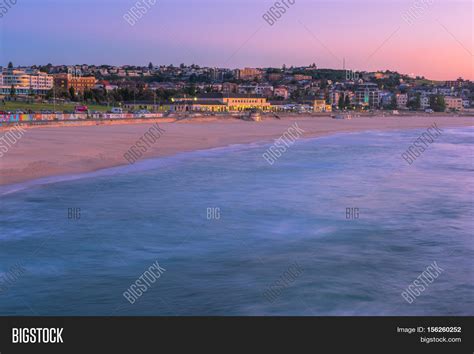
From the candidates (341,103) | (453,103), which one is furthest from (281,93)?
(453,103)

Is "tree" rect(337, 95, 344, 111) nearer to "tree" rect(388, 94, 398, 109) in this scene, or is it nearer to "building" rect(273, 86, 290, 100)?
"tree" rect(388, 94, 398, 109)

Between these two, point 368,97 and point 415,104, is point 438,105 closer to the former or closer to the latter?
point 415,104

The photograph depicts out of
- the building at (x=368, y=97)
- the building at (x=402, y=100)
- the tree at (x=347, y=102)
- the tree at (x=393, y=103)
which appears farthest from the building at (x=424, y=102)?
the tree at (x=347, y=102)

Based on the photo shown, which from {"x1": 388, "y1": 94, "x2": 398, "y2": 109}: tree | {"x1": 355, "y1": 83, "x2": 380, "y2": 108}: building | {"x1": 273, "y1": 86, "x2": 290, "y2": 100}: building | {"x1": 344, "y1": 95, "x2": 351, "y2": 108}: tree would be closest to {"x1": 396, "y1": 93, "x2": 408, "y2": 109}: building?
{"x1": 388, "y1": 94, "x2": 398, "y2": 109}: tree

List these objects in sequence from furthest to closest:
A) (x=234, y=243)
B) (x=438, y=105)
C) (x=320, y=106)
→ (x=438, y=105) < (x=320, y=106) < (x=234, y=243)

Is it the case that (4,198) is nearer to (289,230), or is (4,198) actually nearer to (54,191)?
(54,191)

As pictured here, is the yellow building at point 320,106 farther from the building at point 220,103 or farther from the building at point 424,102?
the building at point 424,102

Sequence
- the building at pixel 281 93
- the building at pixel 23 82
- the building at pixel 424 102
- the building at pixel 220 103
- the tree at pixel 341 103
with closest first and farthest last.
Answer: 1. the building at pixel 220 103
2. the building at pixel 23 82
3. the tree at pixel 341 103
4. the building at pixel 281 93
5. the building at pixel 424 102
